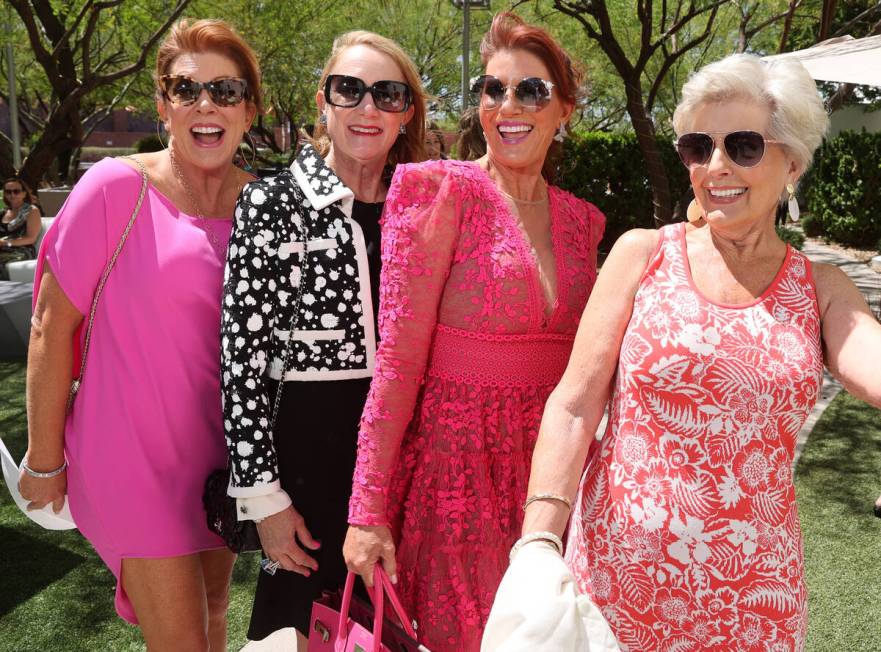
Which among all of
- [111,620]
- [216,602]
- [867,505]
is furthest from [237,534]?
[867,505]

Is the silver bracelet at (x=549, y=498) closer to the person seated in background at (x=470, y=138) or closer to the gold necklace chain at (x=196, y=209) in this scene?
the gold necklace chain at (x=196, y=209)

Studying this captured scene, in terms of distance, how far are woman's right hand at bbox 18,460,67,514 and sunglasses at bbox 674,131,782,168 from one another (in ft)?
6.09

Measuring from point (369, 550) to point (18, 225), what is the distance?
9.14 m

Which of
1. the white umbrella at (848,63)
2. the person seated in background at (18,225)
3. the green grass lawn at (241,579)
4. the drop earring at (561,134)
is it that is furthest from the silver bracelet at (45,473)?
the person seated in background at (18,225)

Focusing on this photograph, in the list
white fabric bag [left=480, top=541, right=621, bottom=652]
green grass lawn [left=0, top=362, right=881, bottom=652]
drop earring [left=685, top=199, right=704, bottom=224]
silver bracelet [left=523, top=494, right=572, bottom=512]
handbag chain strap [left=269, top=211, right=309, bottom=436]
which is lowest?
green grass lawn [left=0, top=362, right=881, bottom=652]

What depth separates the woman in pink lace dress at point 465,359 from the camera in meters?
1.89

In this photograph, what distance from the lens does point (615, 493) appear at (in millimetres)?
1706

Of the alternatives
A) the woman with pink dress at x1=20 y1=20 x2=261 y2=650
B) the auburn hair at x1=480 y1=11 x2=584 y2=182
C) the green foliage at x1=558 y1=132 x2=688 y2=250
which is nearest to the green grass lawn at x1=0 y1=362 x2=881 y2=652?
the woman with pink dress at x1=20 y1=20 x2=261 y2=650

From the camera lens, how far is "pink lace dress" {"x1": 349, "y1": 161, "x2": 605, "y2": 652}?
6.19 feet

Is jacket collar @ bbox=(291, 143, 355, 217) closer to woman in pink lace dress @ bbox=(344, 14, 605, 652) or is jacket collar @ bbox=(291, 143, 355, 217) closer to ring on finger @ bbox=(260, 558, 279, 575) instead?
woman in pink lace dress @ bbox=(344, 14, 605, 652)

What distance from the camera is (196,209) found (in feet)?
7.47

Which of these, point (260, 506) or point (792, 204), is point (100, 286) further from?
point (792, 204)

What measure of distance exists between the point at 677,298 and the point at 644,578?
1.88 feet

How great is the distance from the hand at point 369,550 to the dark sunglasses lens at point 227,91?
48.2 inches
